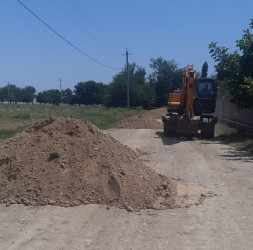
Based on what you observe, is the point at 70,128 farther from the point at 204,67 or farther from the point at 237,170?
the point at 204,67

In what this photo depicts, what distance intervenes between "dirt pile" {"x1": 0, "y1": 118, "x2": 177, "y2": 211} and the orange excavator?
1279 centimetres

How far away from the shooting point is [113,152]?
10.1 meters

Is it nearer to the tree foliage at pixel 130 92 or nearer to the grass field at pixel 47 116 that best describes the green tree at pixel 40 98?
the tree foliage at pixel 130 92

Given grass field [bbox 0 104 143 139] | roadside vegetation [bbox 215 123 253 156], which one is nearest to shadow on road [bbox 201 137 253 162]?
roadside vegetation [bbox 215 123 253 156]

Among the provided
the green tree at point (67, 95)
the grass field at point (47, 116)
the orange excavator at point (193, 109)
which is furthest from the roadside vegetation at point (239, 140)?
the green tree at point (67, 95)

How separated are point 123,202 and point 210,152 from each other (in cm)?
1011

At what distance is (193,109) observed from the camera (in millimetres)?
24172

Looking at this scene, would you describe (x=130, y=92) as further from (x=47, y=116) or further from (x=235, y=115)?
(x=47, y=116)

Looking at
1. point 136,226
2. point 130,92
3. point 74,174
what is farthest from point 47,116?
point 130,92

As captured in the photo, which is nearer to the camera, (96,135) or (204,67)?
(96,135)

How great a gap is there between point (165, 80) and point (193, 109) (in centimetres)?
6392

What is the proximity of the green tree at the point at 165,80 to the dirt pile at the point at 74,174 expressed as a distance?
7422cm

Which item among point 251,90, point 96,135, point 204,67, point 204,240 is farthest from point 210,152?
point 204,67

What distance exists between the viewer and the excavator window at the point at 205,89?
24375 mm
